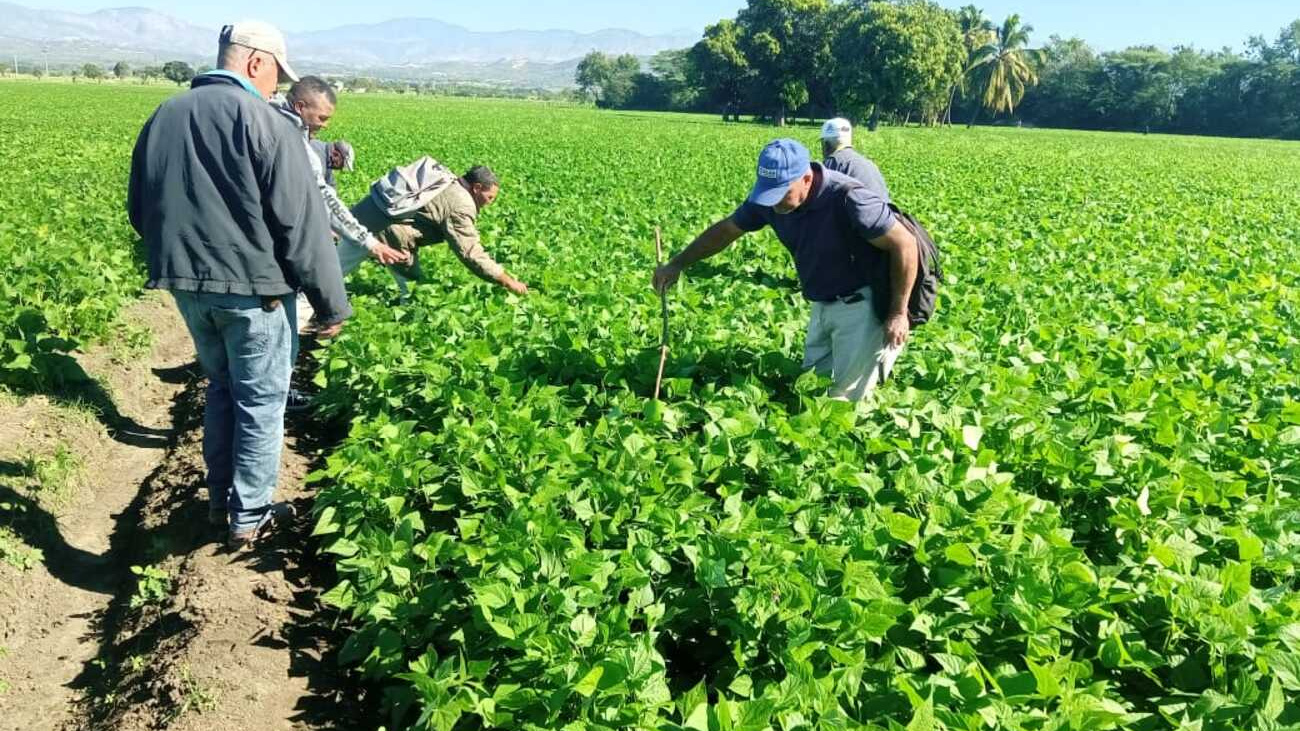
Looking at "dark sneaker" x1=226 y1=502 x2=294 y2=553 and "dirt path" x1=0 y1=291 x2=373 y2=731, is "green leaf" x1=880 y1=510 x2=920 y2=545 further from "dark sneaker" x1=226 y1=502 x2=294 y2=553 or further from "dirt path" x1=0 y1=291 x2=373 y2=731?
"dark sneaker" x1=226 y1=502 x2=294 y2=553

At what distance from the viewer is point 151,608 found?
3.63m

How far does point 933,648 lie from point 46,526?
Answer: 14.0 feet

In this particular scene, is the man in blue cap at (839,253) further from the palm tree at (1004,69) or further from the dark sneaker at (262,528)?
the palm tree at (1004,69)

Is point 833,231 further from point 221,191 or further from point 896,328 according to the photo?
point 221,191

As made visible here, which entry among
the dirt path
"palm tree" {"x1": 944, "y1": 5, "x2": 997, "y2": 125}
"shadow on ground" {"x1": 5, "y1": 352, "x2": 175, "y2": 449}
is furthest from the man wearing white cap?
"palm tree" {"x1": 944, "y1": 5, "x2": 997, "y2": 125}

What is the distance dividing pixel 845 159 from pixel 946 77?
64.6 meters

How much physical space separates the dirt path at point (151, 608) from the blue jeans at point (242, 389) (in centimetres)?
27

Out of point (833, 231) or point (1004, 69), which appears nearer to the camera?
point (833, 231)

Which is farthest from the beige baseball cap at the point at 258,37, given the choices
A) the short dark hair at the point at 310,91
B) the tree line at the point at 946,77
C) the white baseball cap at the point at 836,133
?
the tree line at the point at 946,77

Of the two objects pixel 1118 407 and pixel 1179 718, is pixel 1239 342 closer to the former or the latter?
pixel 1118 407

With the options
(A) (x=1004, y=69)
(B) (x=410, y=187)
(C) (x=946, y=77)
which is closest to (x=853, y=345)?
(B) (x=410, y=187)

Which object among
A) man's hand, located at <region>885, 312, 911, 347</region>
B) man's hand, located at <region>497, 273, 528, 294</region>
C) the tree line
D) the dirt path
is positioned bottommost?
the dirt path

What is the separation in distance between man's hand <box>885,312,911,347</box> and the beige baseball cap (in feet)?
9.62

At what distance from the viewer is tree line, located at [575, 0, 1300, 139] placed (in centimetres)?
6359
